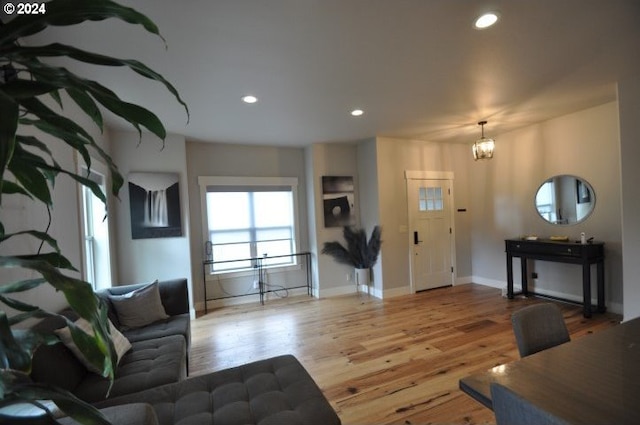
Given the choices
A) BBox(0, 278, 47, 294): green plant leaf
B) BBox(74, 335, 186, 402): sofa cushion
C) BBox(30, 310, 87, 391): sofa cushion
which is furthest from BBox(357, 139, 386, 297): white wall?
BBox(0, 278, 47, 294): green plant leaf

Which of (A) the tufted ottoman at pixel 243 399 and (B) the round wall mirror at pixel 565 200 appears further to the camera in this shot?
(B) the round wall mirror at pixel 565 200

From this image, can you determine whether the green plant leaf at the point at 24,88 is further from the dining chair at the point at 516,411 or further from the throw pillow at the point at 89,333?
the throw pillow at the point at 89,333

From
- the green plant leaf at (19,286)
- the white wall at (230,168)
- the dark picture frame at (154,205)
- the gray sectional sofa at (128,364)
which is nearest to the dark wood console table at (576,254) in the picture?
the white wall at (230,168)

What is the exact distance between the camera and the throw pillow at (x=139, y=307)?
2.58 m

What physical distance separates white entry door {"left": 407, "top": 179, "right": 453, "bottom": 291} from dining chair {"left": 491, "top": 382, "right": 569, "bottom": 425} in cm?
419

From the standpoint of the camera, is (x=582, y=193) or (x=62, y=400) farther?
(x=582, y=193)

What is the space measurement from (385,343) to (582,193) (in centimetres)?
331

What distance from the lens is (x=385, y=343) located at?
3094 mm

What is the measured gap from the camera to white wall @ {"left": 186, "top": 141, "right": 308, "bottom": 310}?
4.50 meters

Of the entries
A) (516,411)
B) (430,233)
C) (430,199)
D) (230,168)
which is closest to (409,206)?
(430,199)

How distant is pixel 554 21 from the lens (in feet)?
6.33

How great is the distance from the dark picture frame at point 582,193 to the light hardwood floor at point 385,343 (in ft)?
4.63

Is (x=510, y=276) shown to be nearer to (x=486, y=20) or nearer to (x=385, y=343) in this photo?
(x=385, y=343)

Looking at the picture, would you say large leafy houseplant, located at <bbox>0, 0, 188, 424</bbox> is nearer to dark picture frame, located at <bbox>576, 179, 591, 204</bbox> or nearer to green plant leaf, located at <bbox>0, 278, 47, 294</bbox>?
green plant leaf, located at <bbox>0, 278, 47, 294</bbox>
